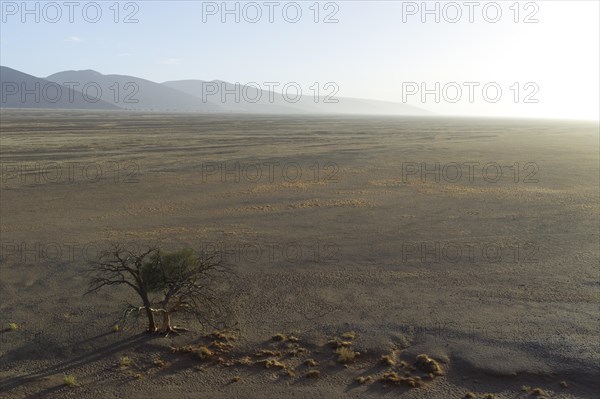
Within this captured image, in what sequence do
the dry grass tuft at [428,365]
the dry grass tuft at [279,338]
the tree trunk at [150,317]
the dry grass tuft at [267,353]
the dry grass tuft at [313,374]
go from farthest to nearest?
the dry grass tuft at [279,338]
the tree trunk at [150,317]
the dry grass tuft at [267,353]
the dry grass tuft at [428,365]
the dry grass tuft at [313,374]

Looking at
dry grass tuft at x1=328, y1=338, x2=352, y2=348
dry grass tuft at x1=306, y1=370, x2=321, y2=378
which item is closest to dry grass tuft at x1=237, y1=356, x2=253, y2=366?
dry grass tuft at x1=306, y1=370, x2=321, y2=378

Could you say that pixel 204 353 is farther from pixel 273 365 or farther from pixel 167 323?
pixel 273 365

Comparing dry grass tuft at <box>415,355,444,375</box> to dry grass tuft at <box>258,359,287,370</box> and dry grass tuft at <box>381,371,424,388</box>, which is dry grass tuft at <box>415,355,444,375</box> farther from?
dry grass tuft at <box>258,359,287,370</box>

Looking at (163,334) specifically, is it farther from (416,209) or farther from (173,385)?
(416,209)

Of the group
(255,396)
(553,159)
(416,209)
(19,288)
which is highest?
(553,159)

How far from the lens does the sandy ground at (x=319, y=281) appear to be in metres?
12.4

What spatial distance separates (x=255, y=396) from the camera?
37.9 ft

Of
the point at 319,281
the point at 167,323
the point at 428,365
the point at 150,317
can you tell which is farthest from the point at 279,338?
the point at 319,281

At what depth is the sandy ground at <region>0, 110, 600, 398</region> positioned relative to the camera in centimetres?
1238

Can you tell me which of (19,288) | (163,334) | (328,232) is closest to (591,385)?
(163,334)

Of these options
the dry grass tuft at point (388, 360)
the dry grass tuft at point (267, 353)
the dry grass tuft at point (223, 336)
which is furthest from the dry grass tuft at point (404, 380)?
the dry grass tuft at point (223, 336)

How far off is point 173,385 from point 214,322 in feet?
10.5

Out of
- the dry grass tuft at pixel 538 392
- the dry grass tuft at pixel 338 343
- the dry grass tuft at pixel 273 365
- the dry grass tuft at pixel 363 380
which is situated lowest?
the dry grass tuft at pixel 538 392

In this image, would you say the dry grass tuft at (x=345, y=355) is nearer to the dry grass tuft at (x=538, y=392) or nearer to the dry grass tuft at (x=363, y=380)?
the dry grass tuft at (x=363, y=380)
